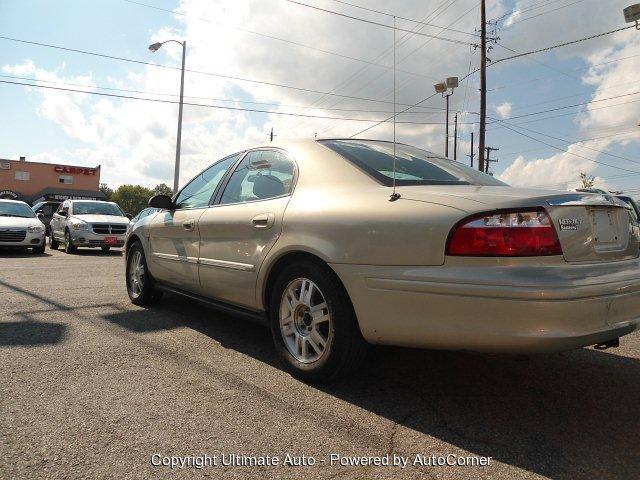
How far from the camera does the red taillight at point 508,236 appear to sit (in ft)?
7.14

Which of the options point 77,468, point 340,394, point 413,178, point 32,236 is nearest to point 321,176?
point 413,178

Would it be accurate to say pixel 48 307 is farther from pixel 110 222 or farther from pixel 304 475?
pixel 110 222

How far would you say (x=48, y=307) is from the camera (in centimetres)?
493

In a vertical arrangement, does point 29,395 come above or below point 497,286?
below

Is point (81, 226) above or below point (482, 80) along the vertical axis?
below

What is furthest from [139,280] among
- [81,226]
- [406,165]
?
[81,226]

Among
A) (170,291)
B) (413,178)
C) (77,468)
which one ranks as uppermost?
(413,178)

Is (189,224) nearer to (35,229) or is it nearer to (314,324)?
(314,324)

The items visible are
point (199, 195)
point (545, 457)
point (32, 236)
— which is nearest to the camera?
point (545, 457)

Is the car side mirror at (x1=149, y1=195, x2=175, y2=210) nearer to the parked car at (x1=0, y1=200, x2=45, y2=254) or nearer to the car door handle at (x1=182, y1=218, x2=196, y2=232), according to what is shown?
the car door handle at (x1=182, y1=218, x2=196, y2=232)

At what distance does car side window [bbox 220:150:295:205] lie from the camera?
3369mm

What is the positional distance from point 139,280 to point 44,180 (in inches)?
2314

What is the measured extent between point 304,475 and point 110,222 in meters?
13.2

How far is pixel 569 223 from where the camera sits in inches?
89.8
